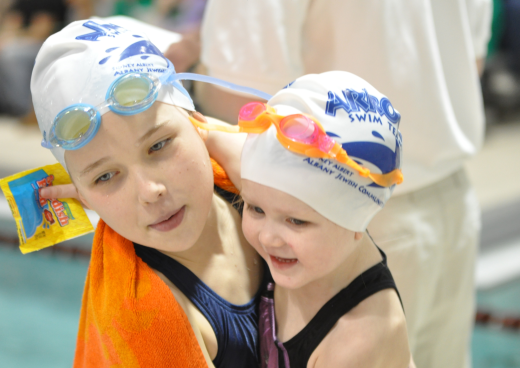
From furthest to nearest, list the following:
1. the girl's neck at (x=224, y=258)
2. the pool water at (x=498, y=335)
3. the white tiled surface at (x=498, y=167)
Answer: the white tiled surface at (x=498, y=167), the pool water at (x=498, y=335), the girl's neck at (x=224, y=258)

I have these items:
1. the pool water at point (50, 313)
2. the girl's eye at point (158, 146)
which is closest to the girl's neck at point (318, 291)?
the girl's eye at point (158, 146)

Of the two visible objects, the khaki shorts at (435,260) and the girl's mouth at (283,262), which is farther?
the khaki shorts at (435,260)

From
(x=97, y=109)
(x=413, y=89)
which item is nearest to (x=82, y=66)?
(x=97, y=109)

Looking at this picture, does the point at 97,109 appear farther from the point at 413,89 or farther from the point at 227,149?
the point at 413,89

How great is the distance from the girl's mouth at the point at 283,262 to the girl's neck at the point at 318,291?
9 cm

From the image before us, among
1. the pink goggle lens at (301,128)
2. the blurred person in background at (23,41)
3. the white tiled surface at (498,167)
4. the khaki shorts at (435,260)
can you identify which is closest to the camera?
the pink goggle lens at (301,128)

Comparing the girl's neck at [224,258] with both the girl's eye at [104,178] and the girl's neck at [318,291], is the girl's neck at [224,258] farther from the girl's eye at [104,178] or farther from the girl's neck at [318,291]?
the girl's eye at [104,178]

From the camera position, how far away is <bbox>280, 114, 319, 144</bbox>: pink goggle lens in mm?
723

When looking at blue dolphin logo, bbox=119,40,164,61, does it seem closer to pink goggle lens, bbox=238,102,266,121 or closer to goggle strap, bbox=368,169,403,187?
pink goggle lens, bbox=238,102,266,121

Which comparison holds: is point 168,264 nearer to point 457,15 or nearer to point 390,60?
point 390,60

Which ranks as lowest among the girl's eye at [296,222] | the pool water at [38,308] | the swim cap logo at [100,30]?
the pool water at [38,308]

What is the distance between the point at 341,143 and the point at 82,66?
407 millimetres

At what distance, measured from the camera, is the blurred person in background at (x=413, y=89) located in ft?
3.92

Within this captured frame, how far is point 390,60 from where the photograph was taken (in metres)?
1.21
